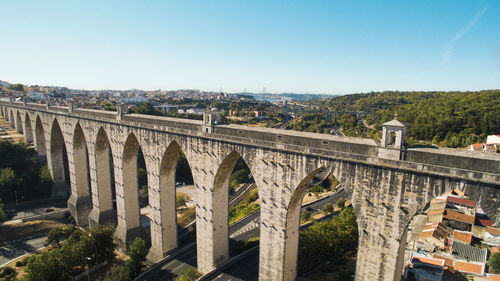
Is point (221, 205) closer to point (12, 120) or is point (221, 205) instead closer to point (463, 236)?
point (463, 236)

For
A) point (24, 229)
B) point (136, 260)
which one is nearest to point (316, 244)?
point (136, 260)

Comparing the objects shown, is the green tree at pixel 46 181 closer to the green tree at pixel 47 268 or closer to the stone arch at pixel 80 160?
the stone arch at pixel 80 160

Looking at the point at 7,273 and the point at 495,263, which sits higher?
the point at 495,263

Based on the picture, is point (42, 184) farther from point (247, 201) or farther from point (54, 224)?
point (247, 201)

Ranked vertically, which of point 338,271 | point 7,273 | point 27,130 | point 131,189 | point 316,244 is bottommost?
point 7,273

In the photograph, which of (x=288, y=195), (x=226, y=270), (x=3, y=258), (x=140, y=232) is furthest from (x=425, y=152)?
(x=3, y=258)

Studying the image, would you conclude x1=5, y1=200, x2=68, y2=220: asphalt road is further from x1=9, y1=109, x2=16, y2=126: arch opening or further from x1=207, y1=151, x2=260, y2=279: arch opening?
x1=9, y1=109, x2=16, y2=126: arch opening

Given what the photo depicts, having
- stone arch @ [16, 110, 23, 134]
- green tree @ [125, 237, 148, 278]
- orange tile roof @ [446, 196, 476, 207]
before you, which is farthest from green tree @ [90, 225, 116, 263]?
stone arch @ [16, 110, 23, 134]
